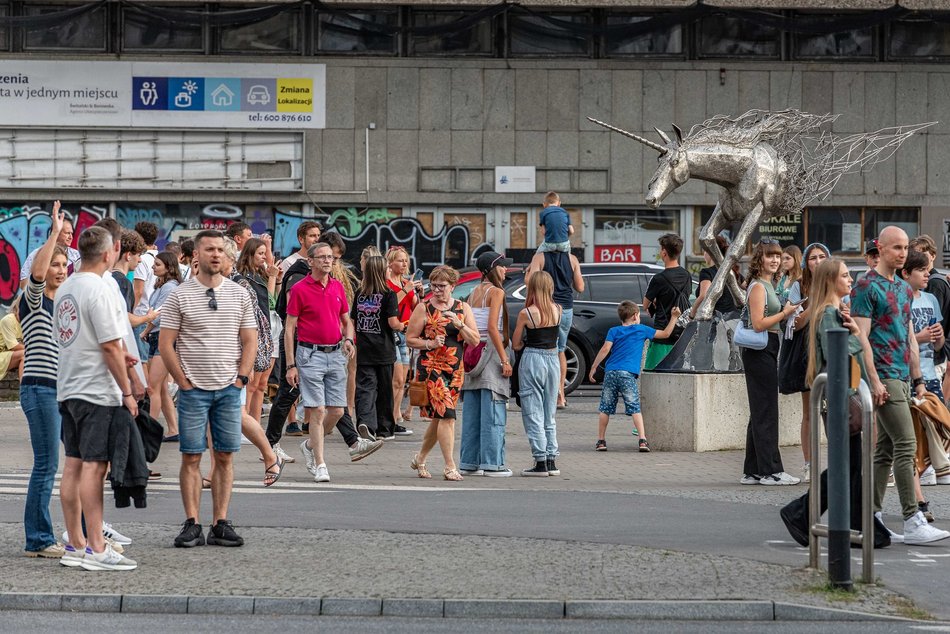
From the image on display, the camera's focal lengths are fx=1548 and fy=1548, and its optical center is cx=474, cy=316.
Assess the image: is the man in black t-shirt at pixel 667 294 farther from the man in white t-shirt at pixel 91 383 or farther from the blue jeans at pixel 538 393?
the man in white t-shirt at pixel 91 383

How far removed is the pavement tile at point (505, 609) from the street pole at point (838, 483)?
1.38 m

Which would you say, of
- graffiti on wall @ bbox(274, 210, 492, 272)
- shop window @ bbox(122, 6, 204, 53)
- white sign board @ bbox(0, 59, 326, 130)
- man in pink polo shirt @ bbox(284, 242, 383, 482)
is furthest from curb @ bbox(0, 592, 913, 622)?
shop window @ bbox(122, 6, 204, 53)

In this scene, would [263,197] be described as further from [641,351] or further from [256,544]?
[256,544]

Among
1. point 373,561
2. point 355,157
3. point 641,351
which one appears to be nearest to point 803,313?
point 641,351

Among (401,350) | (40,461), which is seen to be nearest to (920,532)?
(40,461)

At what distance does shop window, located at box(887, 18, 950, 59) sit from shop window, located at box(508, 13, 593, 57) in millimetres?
6165

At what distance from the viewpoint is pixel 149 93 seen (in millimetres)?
30188

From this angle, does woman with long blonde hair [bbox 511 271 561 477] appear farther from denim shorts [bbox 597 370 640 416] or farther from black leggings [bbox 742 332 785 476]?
denim shorts [bbox 597 370 640 416]

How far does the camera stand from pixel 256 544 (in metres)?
8.60

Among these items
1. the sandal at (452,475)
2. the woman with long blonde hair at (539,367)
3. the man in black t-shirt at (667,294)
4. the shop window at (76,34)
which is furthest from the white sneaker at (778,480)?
the shop window at (76,34)

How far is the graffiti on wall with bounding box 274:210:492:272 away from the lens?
30.5m

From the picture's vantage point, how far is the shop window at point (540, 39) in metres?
30.8

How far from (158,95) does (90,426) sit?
23283 millimetres

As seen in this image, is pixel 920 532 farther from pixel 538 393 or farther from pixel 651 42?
pixel 651 42
